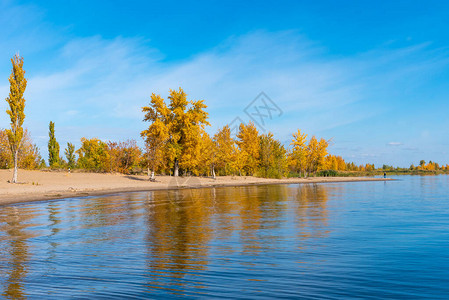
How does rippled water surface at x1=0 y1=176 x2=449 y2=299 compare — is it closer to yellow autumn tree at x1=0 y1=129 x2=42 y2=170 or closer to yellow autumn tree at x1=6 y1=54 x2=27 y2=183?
yellow autumn tree at x1=6 y1=54 x2=27 y2=183

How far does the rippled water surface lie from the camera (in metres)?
6.75

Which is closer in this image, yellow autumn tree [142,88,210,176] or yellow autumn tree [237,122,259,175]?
yellow autumn tree [142,88,210,176]

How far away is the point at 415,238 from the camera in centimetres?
1195

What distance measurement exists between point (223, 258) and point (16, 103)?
105ft

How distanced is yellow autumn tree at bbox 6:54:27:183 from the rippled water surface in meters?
19.8

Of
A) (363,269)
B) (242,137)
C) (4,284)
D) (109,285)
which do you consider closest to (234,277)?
(109,285)

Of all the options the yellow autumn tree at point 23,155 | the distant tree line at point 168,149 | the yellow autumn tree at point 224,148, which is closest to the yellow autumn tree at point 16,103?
the distant tree line at point 168,149

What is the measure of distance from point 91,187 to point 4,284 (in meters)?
30.8

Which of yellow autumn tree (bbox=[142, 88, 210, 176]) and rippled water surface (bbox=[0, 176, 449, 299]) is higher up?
yellow autumn tree (bbox=[142, 88, 210, 176])

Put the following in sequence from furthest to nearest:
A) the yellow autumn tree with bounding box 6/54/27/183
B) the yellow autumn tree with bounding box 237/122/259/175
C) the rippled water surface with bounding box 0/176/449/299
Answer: the yellow autumn tree with bounding box 237/122/259/175, the yellow autumn tree with bounding box 6/54/27/183, the rippled water surface with bounding box 0/176/449/299

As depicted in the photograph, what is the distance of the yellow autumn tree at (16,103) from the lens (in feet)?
108

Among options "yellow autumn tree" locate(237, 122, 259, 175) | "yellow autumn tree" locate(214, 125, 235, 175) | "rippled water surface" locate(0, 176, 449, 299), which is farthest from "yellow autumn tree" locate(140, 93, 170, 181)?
"rippled water surface" locate(0, 176, 449, 299)

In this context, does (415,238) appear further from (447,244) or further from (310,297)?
(310,297)

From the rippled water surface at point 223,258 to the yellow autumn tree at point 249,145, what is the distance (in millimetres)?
56057
